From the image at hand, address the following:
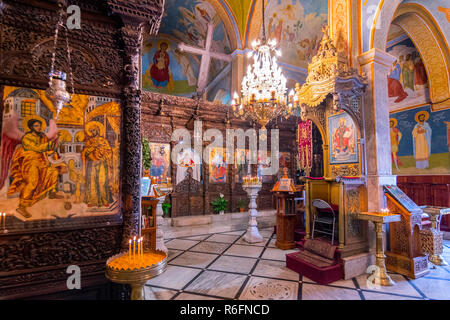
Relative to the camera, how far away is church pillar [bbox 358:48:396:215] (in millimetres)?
4398

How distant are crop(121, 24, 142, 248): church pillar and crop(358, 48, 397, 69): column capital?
4.38 meters

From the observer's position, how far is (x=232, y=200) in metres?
8.84

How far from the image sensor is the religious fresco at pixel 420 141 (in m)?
7.16

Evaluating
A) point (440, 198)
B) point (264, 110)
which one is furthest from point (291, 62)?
point (440, 198)

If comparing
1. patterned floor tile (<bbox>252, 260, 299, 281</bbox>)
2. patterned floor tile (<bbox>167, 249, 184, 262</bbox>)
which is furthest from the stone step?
patterned floor tile (<bbox>252, 260, 299, 281</bbox>)

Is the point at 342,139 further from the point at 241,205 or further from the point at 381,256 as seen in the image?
the point at 241,205

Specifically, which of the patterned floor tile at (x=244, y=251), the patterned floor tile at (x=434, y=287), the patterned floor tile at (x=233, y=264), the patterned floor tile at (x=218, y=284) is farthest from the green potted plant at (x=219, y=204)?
the patterned floor tile at (x=434, y=287)

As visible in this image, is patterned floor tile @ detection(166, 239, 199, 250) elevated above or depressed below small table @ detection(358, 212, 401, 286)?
below

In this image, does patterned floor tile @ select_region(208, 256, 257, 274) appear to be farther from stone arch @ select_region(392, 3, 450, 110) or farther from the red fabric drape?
stone arch @ select_region(392, 3, 450, 110)

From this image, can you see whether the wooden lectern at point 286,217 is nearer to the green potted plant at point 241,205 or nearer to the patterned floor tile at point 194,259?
the patterned floor tile at point 194,259

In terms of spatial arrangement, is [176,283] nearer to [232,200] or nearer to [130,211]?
[130,211]

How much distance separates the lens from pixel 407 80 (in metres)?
8.15

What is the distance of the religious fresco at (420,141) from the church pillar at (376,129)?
443cm

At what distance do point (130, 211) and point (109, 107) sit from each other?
124cm
